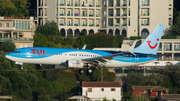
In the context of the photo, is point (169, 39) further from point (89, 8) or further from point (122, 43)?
point (89, 8)

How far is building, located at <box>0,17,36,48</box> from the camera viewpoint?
141500mm

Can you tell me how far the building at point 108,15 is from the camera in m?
173

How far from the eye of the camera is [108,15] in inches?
6964

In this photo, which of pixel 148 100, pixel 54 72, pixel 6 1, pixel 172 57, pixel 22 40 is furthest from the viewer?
pixel 6 1

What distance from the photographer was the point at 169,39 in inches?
6363

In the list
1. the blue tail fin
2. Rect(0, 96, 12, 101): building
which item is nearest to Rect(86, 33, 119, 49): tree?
Rect(0, 96, 12, 101): building

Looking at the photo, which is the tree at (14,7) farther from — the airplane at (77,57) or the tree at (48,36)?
the airplane at (77,57)

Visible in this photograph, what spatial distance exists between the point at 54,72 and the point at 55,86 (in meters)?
4.70

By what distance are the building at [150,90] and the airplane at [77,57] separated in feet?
132

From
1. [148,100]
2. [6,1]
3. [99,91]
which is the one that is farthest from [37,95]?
[6,1]

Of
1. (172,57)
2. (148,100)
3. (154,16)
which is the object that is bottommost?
(148,100)

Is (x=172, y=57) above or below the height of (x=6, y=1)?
below

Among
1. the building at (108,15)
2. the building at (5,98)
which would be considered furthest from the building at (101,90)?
the building at (108,15)

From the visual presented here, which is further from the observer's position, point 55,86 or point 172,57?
point 172,57
